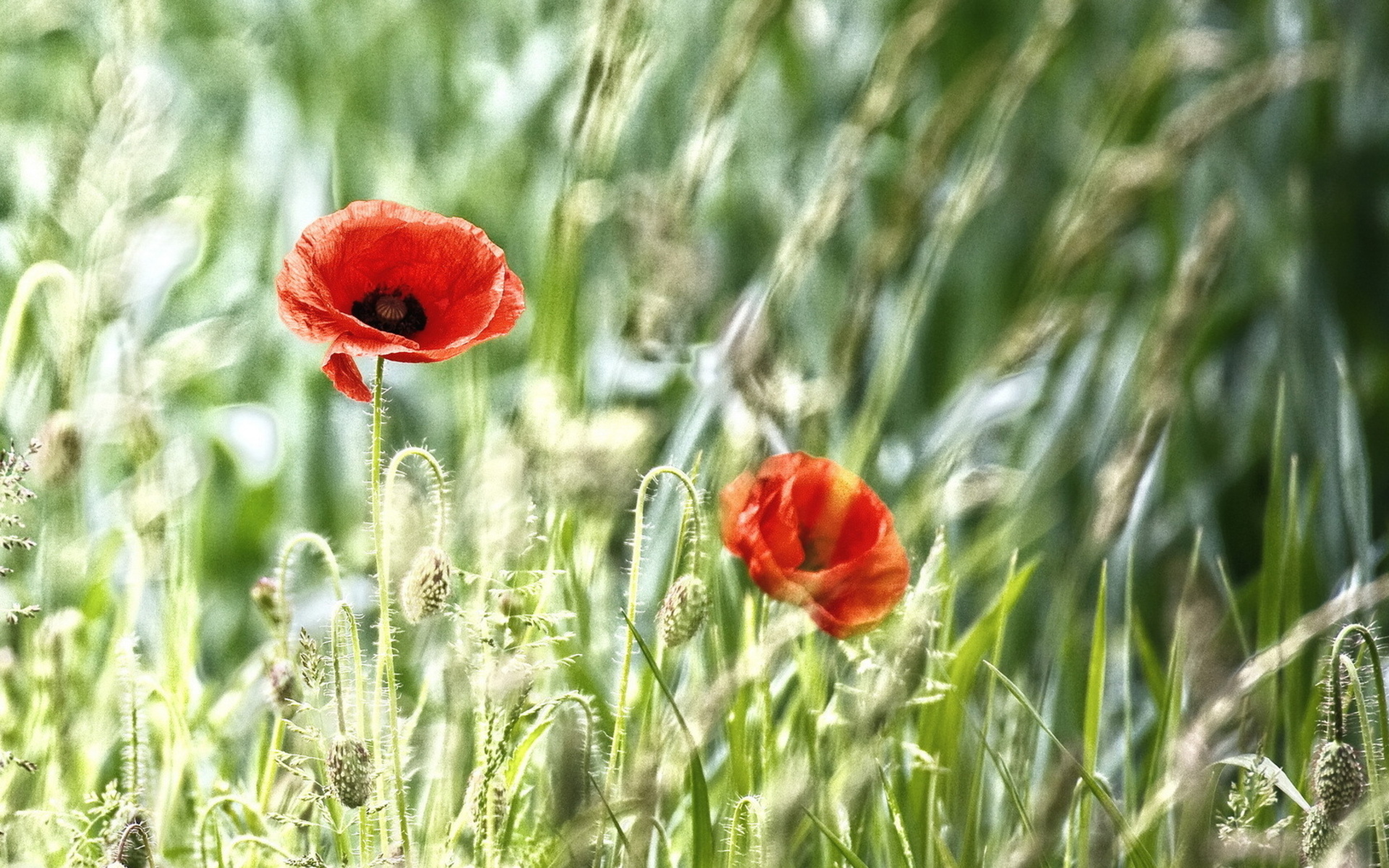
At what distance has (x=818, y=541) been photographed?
47 centimetres

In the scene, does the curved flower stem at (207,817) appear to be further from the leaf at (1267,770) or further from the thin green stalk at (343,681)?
the leaf at (1267,770)

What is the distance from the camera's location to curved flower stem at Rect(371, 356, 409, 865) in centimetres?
40

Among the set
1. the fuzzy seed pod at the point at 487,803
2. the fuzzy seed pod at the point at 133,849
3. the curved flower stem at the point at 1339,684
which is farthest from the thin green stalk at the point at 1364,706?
the fuzzy seed pod at the point at 133,849

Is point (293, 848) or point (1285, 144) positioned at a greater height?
point (1285, 144)

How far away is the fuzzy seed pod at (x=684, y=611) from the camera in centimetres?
41

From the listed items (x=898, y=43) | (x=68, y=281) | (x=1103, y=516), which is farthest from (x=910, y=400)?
(x=68, y=281)

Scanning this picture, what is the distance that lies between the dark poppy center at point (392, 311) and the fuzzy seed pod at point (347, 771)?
0.46 feet

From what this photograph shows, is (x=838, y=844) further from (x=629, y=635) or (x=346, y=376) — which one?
(x=346, y=376)

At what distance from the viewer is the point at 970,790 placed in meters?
0.57

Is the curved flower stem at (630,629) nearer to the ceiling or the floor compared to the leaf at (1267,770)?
nearer to the ceiling

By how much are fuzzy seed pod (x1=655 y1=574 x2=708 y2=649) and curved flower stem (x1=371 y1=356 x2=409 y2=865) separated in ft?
0.28

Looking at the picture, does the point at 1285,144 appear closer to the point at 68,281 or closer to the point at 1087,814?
the point at 1087,814

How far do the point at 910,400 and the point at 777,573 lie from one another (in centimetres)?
61

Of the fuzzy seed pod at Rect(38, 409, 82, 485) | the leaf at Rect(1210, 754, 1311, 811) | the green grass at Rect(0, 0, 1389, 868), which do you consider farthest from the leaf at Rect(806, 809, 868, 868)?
the fuzzy seed pod at Rect(38, 409, 82, 485)
